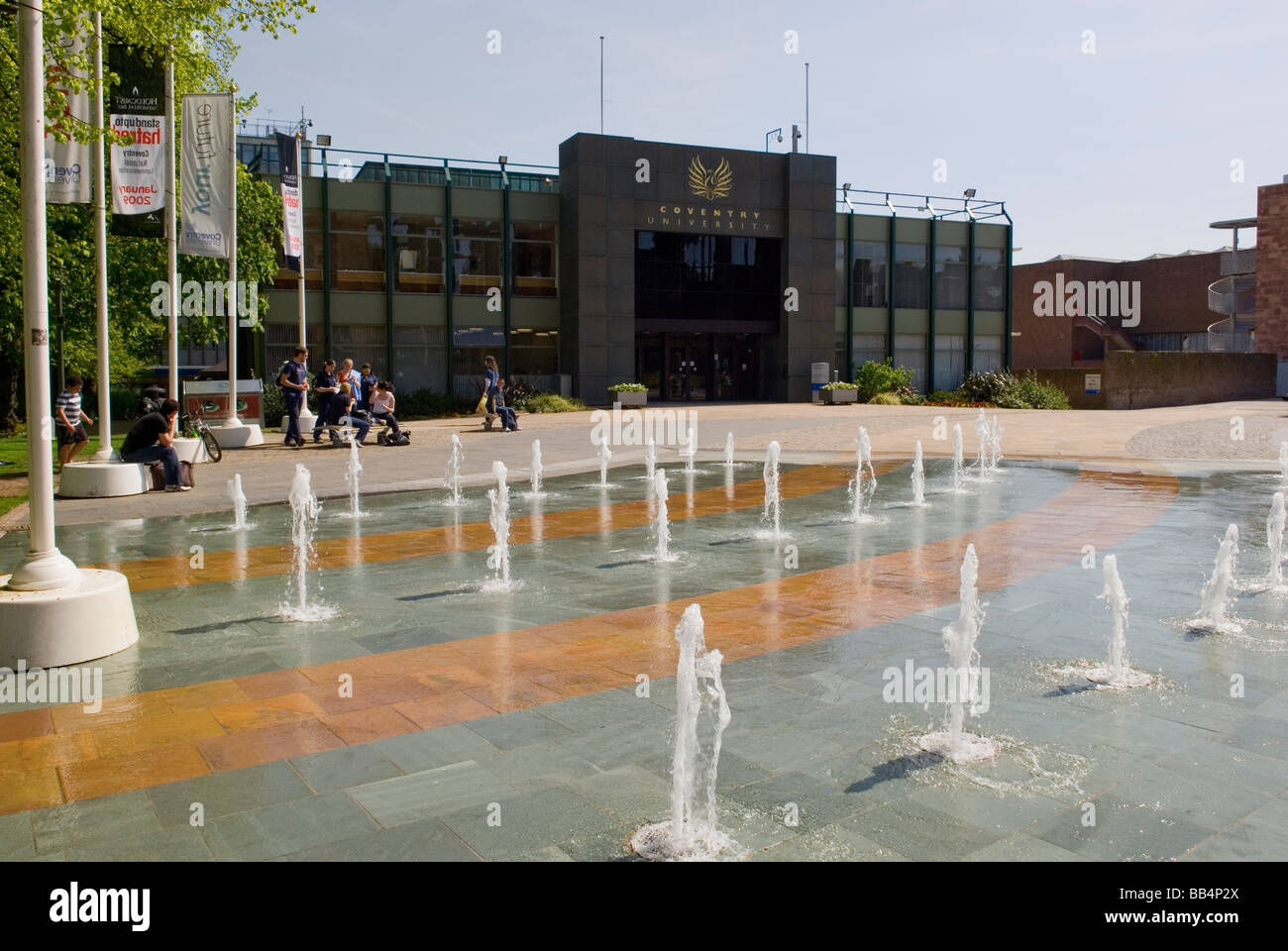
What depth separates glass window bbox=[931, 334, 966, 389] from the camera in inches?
1795

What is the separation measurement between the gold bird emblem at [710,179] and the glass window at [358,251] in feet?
37.8

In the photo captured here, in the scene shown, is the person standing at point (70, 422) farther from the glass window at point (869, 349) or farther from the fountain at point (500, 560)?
the glass window at point (869, 349)

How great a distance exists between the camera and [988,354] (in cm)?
4662

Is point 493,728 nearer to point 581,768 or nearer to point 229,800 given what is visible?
point 581,768

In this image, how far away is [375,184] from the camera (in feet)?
116

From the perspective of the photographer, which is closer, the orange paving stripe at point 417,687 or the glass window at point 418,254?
the orange paving stripe at point 417,687

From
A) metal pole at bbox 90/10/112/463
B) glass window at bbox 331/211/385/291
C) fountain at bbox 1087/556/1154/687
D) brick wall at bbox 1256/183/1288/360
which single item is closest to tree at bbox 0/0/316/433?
metal pole at bbox 90/10/112/463

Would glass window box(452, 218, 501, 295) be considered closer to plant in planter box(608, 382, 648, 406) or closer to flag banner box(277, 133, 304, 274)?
plant in planter box(608, 382, 648, 406)

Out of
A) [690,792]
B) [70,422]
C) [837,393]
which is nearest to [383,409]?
[70,422]

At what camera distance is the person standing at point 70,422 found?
16609mm

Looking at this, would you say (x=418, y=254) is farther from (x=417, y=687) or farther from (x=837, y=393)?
(x=417, y=687)

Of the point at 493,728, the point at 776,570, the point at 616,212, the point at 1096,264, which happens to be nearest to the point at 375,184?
the point at 616,212

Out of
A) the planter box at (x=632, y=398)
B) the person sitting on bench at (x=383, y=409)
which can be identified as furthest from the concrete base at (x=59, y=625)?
the planter box at (x=632, y=398)
